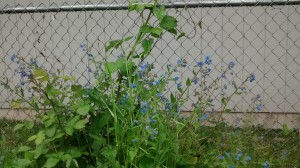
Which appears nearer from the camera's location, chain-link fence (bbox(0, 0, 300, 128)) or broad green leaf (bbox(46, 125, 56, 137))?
broad green leaf (bbox(46, 125, 56, 137))

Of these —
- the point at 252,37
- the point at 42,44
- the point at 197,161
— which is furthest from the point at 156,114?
the point at 42,44

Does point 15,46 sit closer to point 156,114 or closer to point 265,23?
point 265,23

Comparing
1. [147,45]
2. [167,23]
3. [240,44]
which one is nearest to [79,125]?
[147,45]

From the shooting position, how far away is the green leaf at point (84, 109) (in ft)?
7.76

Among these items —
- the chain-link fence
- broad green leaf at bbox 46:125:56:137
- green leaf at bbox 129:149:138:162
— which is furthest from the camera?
the chain-link fence

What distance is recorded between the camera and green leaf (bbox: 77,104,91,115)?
2366mm

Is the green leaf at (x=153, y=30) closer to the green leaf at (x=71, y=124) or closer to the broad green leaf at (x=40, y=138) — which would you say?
the green leaf at (x=71, y=124)

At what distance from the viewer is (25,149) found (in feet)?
8.51

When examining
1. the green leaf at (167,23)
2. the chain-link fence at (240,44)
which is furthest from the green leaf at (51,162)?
the chain-link fence at (240,44)

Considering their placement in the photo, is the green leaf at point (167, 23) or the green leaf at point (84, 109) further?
the green leaf at point (167, 23)

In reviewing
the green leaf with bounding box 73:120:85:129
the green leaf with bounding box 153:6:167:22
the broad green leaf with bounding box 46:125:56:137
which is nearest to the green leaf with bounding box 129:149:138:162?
the green leaf with bounding box 73:120:85:129

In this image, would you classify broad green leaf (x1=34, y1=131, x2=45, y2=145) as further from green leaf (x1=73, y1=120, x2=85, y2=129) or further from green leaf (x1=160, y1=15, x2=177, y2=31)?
green leaf (x1=160, y1=15, x2=177, y2=31)

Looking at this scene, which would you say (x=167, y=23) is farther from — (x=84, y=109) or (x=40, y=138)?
(x=40, y=138)

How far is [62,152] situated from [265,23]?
2.77 metres
